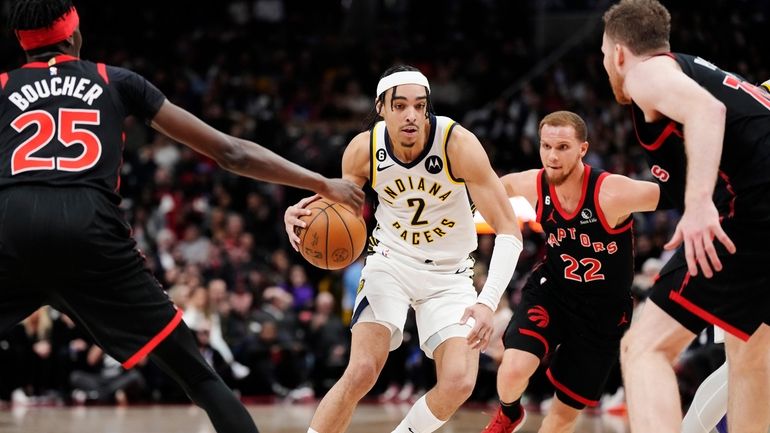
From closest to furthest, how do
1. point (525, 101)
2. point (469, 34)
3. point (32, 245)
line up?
point (32, 245) → point (525, 101) → point (469, 34)

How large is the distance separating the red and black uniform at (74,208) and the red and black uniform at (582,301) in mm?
2733

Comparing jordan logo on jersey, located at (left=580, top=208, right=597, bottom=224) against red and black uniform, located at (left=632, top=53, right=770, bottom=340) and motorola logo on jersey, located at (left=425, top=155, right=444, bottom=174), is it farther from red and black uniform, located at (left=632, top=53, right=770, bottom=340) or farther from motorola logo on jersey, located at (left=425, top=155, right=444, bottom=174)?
red and black uniform, located at (left=632, top=53, right=770, bottom=340)

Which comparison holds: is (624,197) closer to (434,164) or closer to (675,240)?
(434,164)

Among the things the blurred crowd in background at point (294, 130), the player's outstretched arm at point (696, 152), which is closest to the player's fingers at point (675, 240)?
the player's outstretched arm at point (696, 152)

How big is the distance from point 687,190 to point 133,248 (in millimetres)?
2230

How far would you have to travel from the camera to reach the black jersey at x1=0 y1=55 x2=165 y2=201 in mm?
4113

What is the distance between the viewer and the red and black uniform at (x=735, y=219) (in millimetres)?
4328

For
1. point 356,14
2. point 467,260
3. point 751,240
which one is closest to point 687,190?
point 751,240

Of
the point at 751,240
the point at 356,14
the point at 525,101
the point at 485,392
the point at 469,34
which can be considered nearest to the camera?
the point at 751,240

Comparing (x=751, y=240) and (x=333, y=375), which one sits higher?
(x=751, y=240)

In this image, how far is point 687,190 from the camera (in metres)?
4.09

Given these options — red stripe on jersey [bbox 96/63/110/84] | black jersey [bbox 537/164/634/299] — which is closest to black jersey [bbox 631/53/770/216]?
black jersey [bbox 537/164/634/299]

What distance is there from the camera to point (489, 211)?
18.6 ft

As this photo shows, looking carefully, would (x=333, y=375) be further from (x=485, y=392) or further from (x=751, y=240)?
(x=751, y=240)
